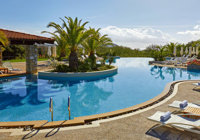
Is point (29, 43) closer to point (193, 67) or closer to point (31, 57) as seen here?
point (31, 57)

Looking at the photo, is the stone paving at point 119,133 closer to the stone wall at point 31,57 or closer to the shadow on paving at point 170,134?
the shadow on paving at point 170,134

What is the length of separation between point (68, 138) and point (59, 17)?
11.6m

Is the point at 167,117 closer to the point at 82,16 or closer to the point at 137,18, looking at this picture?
the point at 82,16

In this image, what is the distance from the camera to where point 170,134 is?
11.5 ft

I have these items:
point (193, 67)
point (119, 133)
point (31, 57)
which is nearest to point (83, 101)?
point (119, 133)

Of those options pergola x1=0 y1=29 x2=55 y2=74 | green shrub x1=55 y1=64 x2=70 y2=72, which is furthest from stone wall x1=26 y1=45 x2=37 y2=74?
green shrub x1=55 y1=64 x2=70 y2=72

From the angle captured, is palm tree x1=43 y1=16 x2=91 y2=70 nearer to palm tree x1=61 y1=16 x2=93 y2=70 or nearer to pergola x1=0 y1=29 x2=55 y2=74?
palm tree x1=61 y1=16 x2=93 y2=70

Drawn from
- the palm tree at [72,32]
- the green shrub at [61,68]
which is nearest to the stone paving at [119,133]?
the green shrub at [61,68]

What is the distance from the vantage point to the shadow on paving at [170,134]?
132 inches

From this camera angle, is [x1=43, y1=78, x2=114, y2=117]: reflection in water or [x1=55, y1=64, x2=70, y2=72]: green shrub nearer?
[x1=43, y1=78, x2=114, y2=117]: reflection in water

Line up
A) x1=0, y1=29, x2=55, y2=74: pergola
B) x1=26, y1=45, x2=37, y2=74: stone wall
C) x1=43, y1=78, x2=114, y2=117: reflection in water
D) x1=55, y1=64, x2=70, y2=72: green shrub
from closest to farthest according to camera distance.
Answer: x1=43, y1=78, x2=114, y2=117: reflection in water < x1=0, y1=29, x2=55, y2=74: pergola < x1=26, y1=45, x2=37, y2=74: stone wall < x1=55, y1=64, x2=70, y2=72: green shrub

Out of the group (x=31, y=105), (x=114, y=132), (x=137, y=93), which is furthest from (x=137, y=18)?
(x=114, y=132)

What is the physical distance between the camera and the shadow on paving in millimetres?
3356

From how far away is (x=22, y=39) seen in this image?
1189 centimetres
